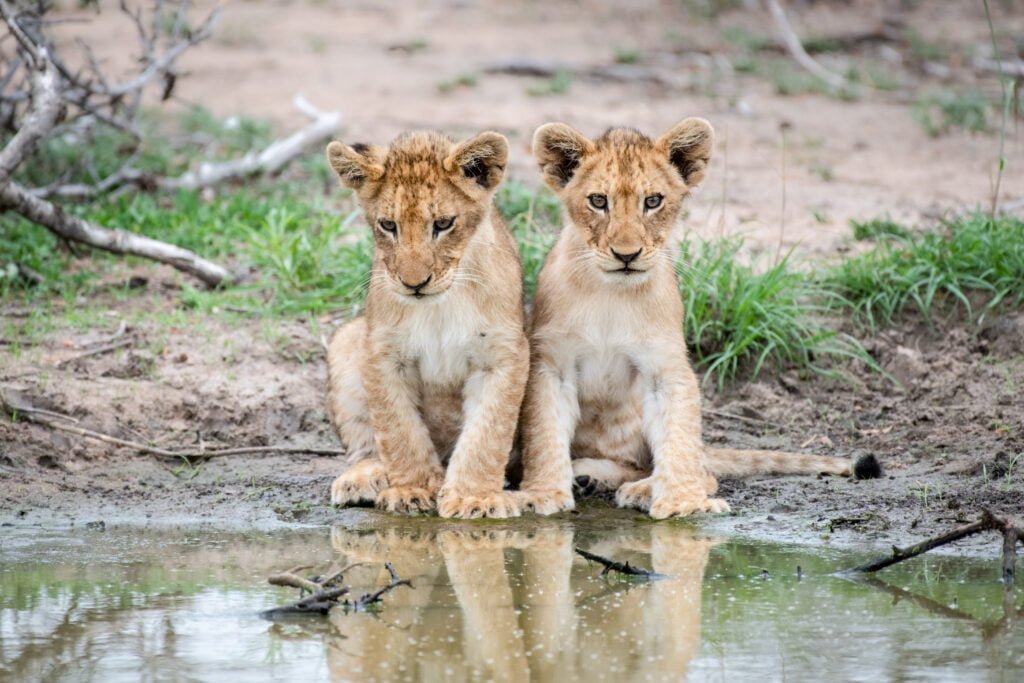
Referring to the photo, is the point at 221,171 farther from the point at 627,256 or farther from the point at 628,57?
the point at 628,57

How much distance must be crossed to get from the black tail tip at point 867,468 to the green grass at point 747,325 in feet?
4.40

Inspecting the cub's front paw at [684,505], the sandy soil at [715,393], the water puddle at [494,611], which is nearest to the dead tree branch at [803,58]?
the sandy soil at [715,393]

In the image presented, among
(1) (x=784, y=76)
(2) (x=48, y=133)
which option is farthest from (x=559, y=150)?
(1) (x=784, y=76)

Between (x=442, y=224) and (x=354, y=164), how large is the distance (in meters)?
0.42

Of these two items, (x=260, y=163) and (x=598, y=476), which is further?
(x=260, y=163)

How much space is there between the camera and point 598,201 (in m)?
5.98

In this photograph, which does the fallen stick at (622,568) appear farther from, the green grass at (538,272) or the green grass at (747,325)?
the green grass at (747,325)

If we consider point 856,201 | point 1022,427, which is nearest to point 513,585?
point 1022,427

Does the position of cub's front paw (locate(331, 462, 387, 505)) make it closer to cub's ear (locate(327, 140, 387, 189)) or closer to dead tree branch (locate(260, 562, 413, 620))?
cub's ear (locate(327, 140, 387, 189))

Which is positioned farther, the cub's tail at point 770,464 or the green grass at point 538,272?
the green grass at point 538,272

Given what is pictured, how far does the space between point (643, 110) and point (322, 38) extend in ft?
14.6

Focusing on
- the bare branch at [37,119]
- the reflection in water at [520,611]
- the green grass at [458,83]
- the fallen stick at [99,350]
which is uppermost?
the green grass at [458,83]

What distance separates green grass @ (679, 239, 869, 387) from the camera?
24.8 ft

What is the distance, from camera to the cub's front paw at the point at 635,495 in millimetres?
6008
